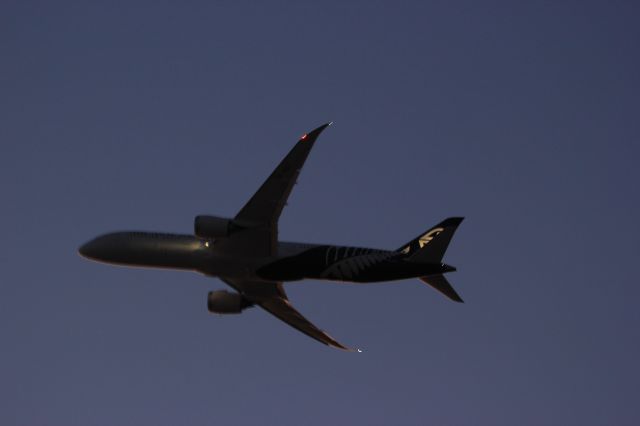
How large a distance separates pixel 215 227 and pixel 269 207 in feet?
10.4

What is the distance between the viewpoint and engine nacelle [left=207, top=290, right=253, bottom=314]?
171 ft

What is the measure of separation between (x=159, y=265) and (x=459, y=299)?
1655cm

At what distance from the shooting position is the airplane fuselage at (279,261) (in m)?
47.8

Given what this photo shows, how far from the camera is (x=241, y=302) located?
52656 millimetres

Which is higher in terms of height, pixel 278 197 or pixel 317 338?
pixel 278 197

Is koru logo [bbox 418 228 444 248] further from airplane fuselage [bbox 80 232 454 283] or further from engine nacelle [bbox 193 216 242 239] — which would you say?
engine nacelle [bbox 193 216 242 239]

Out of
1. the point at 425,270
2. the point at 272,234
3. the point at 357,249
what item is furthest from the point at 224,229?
the point at 425,270

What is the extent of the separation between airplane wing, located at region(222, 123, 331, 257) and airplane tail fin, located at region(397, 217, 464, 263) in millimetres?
7456

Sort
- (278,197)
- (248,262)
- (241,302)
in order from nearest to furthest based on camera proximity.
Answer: (278,197) → (248,262) → (241,302)

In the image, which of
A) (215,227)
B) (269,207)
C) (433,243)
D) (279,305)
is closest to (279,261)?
(269,207)

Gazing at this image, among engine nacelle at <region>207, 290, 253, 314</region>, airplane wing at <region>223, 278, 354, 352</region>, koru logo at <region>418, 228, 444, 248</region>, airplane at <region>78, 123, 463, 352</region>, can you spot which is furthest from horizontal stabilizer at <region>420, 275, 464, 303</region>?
engine nacelle at <region>207, 290, 253, 314</region>

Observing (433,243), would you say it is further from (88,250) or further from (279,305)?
(88,250)

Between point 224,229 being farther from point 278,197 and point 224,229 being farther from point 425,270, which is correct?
point 425,270

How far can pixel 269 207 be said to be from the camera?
45.9 metres
